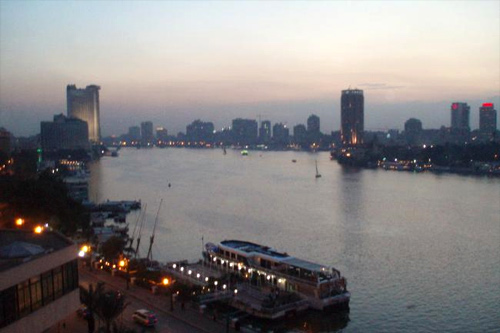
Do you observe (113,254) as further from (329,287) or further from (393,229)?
(393,229)

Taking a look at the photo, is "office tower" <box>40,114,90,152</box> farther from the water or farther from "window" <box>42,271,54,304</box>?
"window" <box>42,271,54,304</box>

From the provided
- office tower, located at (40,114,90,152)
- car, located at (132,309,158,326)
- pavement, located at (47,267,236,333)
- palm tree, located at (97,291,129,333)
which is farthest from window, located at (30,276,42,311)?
office tower, located at (40,114,90,152)

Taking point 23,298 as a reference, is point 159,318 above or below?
below

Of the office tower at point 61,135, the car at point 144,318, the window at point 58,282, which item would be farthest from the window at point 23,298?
the office tower at point 61,135

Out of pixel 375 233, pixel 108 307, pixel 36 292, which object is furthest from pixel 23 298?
pixel 375 233

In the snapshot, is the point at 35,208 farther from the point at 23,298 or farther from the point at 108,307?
the point at 23,298

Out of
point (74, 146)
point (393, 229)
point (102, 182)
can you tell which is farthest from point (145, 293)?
point (74, 146)
